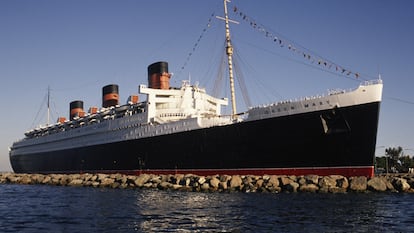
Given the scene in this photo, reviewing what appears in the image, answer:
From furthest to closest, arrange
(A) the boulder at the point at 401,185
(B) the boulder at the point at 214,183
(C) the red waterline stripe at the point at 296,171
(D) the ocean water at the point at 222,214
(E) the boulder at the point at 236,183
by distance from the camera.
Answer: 1. (B) the boulder at the point at 214,183
2. (E) the boulder at the point at 236,183
3. (C) the red waterline stripe at the point at 296,171
4. (A) the boulder at the point at 401,185
5. (D) the ocean water at the point at 222,214

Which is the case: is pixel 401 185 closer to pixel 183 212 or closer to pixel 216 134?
pixel 216 134

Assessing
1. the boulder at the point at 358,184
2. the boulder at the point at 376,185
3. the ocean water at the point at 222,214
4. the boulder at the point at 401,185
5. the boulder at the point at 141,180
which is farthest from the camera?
the boulder at the point at 141,180

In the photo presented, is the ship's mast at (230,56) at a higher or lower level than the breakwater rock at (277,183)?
higher

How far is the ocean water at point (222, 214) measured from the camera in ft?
55.0

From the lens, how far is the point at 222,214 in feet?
65.6

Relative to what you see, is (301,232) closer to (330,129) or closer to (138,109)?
(330,129)

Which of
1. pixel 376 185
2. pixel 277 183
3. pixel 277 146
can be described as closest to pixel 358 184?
pixel 376 185

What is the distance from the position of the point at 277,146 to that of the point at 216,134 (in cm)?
680

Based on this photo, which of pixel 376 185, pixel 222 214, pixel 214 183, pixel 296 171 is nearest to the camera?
pixel 222 214

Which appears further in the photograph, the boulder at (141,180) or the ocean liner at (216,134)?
the boulder at (141,180)

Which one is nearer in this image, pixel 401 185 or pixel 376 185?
pixel 376 185

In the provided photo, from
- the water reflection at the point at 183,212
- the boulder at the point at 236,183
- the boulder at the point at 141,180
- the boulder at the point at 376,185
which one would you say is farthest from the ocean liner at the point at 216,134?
the water reflection at the point at 183,212

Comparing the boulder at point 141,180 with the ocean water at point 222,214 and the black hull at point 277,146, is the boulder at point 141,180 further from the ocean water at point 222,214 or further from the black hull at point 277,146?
the ocean water at point 222,214

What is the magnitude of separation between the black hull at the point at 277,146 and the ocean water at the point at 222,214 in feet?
14.7
